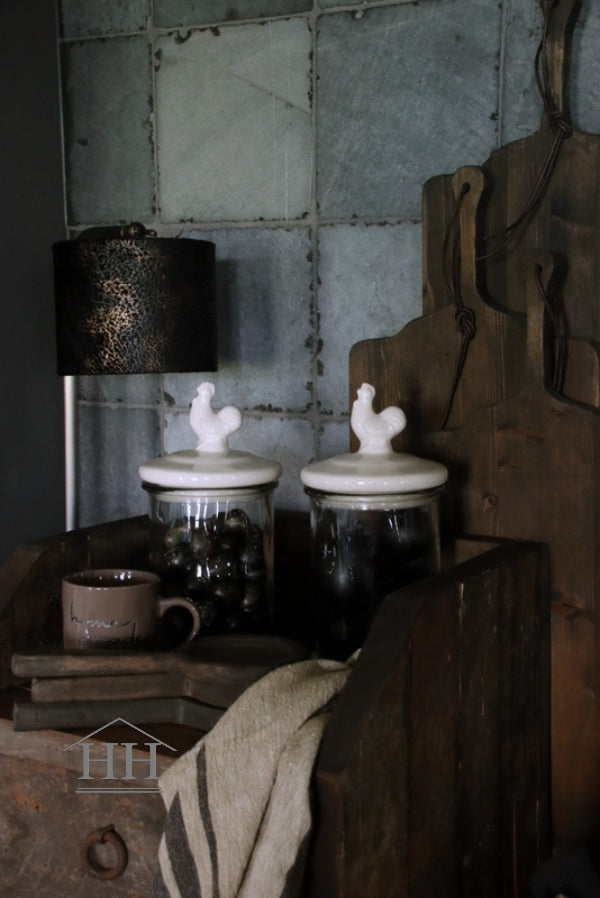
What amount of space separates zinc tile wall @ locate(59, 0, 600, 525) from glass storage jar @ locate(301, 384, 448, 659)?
1.00 ft

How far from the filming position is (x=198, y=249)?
1462 mm

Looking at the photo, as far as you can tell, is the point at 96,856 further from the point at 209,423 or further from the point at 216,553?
the point at 209,423

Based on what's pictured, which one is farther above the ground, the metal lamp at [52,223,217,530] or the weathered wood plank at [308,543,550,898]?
the metal lamp at [52,223,217,530]

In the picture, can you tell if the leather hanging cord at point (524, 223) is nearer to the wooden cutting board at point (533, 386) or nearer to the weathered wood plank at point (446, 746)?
the wooden cutting board at point (533, 386)

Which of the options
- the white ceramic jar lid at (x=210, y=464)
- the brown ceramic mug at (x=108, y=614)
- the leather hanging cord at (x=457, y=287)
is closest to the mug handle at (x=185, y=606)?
the brown ceramic mug at (x=108, y=614)

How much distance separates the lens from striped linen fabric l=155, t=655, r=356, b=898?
34.9 inches

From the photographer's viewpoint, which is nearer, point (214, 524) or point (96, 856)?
point (96, 856)

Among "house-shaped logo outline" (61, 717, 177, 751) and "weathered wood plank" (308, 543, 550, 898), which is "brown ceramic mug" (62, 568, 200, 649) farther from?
"weathered wood plank" (308, 543, 550, 898)

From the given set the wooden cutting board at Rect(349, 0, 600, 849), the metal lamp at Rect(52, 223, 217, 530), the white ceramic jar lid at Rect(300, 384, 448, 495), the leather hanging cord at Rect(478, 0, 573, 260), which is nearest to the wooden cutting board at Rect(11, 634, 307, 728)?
the white ceramic jar lid at Rect(300, 384, 448, 495)

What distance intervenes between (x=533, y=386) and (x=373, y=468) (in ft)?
0.77

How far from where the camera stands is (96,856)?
1074mm

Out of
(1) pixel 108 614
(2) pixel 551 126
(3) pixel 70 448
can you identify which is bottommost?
(1) pixel 108 614

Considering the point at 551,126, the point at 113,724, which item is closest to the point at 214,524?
the point at 113,724

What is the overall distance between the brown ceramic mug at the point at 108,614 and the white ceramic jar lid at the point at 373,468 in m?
0.23
